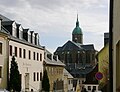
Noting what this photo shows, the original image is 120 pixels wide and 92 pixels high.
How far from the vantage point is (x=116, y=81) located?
7.76 m

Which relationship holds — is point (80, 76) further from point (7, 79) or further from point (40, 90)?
point (7, 79)

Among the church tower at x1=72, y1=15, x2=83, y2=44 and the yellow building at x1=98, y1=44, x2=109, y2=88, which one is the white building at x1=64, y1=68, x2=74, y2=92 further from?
the church tower at x1=72, y1=15, x2=83, y2=44

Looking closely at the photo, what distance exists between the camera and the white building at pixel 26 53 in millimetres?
41500

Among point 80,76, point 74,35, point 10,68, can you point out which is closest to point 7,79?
point 10,68

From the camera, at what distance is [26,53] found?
4578 cm

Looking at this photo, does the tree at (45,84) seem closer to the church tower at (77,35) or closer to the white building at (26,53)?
the white building at (26,53)

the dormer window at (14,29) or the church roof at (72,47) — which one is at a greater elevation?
the church roof at (72,47)

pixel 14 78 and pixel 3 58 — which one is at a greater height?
pixel 3 58

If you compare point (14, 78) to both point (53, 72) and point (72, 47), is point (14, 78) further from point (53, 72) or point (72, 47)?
point (72, 47)

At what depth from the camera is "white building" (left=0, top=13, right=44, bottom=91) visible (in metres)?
41.5

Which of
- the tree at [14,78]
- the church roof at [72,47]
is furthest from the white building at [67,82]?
the church roof at [72,47]

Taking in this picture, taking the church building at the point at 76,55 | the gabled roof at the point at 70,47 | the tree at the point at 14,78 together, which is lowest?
the tree at the point at 14,78

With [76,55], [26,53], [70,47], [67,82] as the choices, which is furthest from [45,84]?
[70,47]

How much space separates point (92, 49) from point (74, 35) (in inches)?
592
